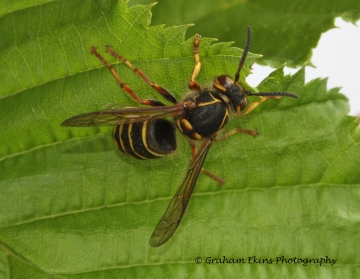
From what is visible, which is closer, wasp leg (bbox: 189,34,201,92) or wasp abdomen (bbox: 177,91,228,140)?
wasp leg (bbox: 189,34,201,92)

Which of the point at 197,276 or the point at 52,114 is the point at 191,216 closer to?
the point at 197,276

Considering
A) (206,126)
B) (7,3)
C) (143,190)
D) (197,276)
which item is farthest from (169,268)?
(7,3)

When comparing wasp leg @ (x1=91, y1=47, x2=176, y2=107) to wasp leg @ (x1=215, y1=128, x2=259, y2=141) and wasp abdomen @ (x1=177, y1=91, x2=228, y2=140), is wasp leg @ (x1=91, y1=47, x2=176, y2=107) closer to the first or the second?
wasp abdomen @ (x1=177, y1=91, x2=228, y2=140)

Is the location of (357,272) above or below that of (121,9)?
below

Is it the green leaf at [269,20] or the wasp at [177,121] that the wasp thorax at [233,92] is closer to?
the wasp at [177,121]

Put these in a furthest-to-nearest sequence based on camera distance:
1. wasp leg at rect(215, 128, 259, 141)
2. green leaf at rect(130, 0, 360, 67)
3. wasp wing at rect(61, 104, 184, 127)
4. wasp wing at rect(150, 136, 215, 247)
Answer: green leaf at rect(130, 0, 360, 67) < wasp leg at rect(215, 128, 259, 141) < wasp wing at rect(150, 136, 215, 247) < wasp wing at rect(61, 104, 184, 127)

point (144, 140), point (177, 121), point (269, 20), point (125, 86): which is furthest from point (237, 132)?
point (269, 20)

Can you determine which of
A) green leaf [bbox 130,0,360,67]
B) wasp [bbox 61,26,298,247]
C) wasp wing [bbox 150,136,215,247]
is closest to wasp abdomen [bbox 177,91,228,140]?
wasp [bbox 61,26,298,247]

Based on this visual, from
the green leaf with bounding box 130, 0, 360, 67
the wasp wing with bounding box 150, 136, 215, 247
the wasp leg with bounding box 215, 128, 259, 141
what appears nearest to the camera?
the wasp wing with bounding box 150, 136, 215, 247
